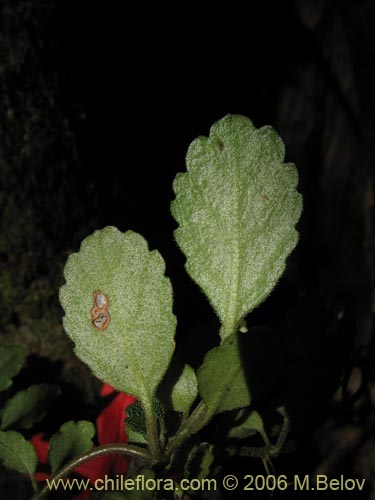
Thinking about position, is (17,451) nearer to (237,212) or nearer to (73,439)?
(73,439)

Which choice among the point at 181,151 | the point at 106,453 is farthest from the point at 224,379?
the point at 181,151

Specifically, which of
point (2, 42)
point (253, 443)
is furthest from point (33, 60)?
point (253, 443)

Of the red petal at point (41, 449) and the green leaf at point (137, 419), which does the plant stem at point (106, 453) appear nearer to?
the green leaf at point (137, 419)

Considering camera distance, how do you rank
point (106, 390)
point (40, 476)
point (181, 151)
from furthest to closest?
1. point (181, 151)
2. point (106, 390)
3. point (40, 476)

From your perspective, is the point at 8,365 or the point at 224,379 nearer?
the point at 224,379

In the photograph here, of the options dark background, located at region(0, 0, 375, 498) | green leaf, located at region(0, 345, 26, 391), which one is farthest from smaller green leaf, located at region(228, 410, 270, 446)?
green leaf, located at region(0, 345, 26, 391)

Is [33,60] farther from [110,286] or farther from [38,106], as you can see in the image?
[110,286]
